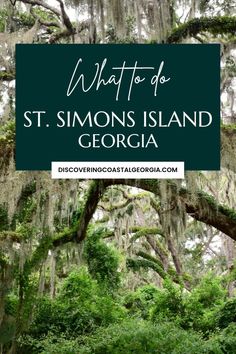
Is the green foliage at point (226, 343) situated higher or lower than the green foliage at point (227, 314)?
lower

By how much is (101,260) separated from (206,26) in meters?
5.32

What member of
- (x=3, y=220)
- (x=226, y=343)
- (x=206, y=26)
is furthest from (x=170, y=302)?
(x=206, y=26)

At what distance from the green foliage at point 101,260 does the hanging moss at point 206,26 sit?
15.5 ft

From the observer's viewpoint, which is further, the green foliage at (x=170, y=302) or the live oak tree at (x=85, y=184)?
the green foliage at (x=170, y=302)

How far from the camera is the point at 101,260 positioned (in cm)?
1165

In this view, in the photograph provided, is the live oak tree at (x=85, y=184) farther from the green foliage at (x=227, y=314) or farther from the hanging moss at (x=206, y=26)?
the green foliage at (x=227, y=314)

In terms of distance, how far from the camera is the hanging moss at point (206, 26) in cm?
766

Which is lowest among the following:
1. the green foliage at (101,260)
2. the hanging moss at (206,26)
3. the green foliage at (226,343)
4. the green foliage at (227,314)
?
the green foliage at (226,343)

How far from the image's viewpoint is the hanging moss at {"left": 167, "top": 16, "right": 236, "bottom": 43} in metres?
7.66

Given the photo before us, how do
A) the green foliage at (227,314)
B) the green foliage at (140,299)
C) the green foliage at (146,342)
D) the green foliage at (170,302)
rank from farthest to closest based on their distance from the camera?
the green foliage at (140,299) → the green foliage at (170,302) → the green foliage at (227,314) → the green foliage at (146,342)

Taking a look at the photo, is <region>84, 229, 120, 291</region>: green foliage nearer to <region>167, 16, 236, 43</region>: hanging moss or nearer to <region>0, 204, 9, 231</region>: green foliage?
<region>0, 204, 9, 231</region>: green foliage

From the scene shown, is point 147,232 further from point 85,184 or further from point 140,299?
point 85,184

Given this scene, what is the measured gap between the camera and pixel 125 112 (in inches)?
239

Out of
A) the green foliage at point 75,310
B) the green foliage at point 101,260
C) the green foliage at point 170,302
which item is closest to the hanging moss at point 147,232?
the green foliage at point 101,260
